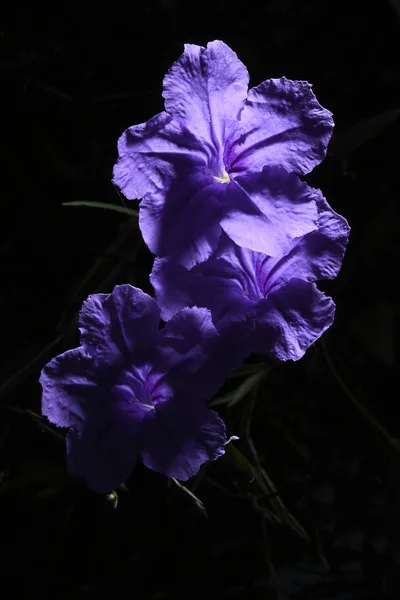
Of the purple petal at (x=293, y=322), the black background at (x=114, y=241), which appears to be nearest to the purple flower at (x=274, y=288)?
the purple petal at (x=293, y=322)

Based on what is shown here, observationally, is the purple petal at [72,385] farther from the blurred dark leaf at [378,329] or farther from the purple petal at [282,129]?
the blurred dark leaf at [378,329]

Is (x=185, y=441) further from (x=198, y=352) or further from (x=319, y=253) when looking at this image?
(x=319, y=253)

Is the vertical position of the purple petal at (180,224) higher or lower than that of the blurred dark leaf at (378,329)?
higher

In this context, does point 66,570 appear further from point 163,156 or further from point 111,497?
point 163,156

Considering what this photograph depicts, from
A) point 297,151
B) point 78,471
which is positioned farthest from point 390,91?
point 78,471

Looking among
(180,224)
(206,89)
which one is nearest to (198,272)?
(180,224)

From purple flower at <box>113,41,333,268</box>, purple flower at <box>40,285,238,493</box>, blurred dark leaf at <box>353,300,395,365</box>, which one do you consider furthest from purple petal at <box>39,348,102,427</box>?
blurred dark leaf at <box>353,300,395,365</box>

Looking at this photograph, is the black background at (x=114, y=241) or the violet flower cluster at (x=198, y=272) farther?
the black background at (x=114, y=241)
